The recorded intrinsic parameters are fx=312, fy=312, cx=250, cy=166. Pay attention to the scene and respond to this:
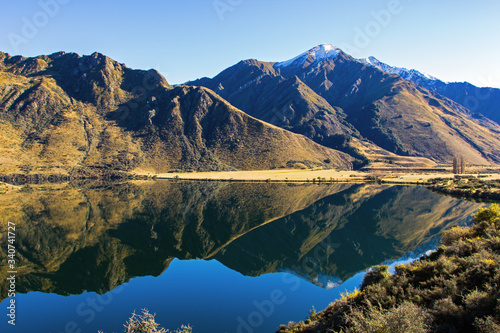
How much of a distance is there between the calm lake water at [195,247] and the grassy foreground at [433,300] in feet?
24.5

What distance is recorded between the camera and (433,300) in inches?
467

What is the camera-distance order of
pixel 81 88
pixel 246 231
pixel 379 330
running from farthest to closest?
pixel 81 88, pixel 246 231, pixel 379 330

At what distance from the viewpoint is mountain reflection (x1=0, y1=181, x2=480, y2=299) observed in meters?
29.1

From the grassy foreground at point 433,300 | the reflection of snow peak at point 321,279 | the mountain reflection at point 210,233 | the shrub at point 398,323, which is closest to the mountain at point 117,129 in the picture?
the mountain reflection at point 210,233

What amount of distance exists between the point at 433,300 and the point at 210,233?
3378 centimetres

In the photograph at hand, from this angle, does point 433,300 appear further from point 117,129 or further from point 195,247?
point 117,129

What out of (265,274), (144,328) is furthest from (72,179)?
(144,328)

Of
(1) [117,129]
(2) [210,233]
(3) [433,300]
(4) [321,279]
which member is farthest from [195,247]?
(1) [117,129]

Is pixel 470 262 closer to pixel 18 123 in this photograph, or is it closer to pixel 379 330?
pixel 379 330

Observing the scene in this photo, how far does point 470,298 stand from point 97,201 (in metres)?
68.2

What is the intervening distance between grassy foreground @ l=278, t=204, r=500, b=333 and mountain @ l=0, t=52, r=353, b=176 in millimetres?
123753

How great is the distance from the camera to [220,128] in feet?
555

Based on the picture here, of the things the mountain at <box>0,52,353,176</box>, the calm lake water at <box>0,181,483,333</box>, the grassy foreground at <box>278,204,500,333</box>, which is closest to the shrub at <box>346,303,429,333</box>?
the grassy foreground at <box>278,204,500,333</box>

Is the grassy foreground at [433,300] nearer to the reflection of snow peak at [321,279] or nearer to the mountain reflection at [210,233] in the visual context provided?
the reflection of snow peak at [321,279]
